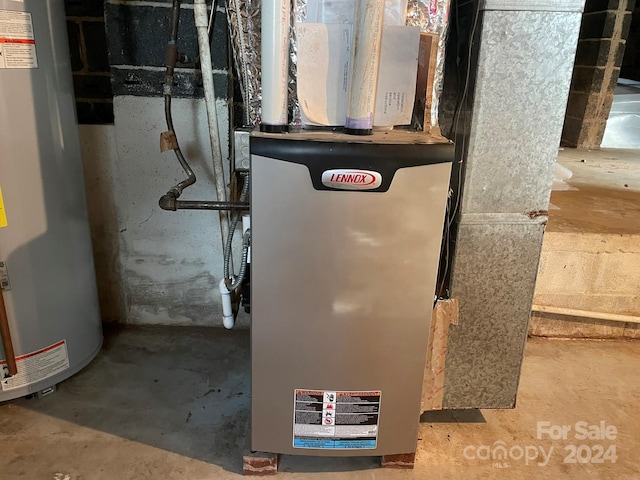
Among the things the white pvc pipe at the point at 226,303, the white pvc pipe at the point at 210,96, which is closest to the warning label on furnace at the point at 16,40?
the white pvc pipe at the point at 210,96

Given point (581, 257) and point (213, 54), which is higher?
point (213, 54)

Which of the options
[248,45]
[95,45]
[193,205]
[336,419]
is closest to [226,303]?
[193,205]

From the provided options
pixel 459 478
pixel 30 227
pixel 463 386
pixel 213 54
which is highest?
pixel 213 54

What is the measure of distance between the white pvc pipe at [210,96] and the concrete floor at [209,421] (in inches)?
22.5

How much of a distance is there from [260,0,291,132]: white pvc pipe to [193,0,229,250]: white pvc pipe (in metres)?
0.57

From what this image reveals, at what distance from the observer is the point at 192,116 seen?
1.87 metres

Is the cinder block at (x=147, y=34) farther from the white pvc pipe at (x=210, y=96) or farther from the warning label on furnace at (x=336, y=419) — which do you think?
the warning label on furnace at (x=336, y=419)

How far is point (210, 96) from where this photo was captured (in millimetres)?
1756

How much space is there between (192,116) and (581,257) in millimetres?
1629

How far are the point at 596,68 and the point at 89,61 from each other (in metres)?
4.00

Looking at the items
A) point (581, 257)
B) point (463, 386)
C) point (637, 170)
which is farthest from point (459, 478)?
point (637, 170)

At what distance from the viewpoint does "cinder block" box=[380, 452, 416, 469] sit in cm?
147

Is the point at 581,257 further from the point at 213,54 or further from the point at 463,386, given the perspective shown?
the point at 213,54

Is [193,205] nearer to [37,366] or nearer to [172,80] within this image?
[172,80]
